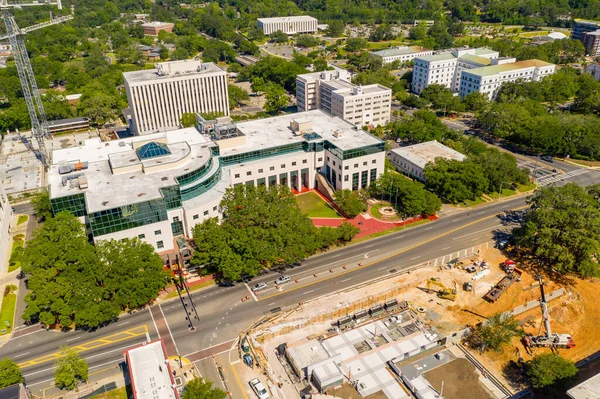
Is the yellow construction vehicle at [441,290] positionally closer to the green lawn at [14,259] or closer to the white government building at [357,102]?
the green lawn at [14,259]

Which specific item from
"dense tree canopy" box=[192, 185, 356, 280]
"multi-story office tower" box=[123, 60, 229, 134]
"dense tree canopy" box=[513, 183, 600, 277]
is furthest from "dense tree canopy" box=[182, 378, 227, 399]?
"multi-story office tower" box=[123, 60, 229, 134]

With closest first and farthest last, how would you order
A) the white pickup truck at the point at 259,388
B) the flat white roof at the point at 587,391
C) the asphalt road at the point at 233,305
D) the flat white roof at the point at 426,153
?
the flat white roof at the point at 587,391 → the white pickup truck at the point at 259,388 → the asphalt road at the point at 233,305 → the flat white roof at the point at 426,153

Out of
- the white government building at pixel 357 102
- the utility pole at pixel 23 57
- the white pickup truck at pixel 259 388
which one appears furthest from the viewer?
the white government building at pixel 357 102

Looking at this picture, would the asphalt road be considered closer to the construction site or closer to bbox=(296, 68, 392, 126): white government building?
the construction site

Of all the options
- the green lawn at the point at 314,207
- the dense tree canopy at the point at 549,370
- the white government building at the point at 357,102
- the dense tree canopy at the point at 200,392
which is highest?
the white government building at the point at 357,102

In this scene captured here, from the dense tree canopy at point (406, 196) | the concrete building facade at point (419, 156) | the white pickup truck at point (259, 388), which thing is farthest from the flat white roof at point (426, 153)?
the white pickup truck at point (259, 388)

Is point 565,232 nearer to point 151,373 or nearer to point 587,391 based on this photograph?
point 587,391
